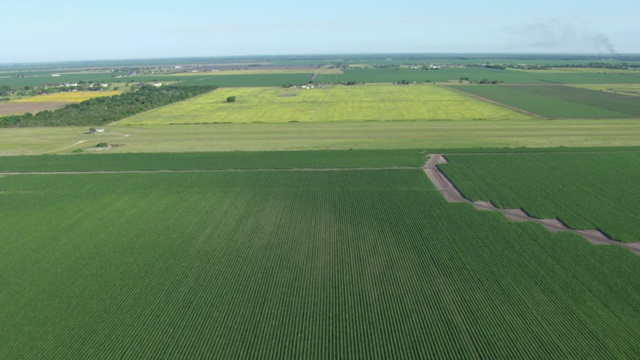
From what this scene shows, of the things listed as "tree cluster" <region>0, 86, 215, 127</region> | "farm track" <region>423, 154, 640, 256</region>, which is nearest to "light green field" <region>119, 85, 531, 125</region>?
"tree cluster" <region>0, 86, 215, 127</region>

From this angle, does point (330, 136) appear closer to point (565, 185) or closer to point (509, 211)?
point (565, 185)

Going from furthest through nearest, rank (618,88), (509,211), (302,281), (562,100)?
(618,88), (562,100), (509,211), (302,281)

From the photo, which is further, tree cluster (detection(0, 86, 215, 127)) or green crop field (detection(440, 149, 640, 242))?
tree cluster (detection(0, 86, 215, 127))

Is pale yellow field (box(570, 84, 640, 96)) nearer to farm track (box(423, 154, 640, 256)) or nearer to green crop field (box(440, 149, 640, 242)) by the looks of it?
green crop field (box(440, 149, 640, 242))

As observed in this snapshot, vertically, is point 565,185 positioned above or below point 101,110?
below

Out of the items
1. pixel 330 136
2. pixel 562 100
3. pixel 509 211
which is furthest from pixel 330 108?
pixel 509 211

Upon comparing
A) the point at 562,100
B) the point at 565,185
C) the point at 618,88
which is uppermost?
the point at 618,88

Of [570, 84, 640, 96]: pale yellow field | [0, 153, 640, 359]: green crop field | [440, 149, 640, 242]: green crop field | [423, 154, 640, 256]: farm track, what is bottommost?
[0, 153, 640, 359]: green crop field

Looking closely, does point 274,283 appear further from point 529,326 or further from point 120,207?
point 120,207

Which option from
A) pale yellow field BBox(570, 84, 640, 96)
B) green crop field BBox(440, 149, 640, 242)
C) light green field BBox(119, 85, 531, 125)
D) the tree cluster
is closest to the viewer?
green crop field BBox(440, 149, 640, 242)
